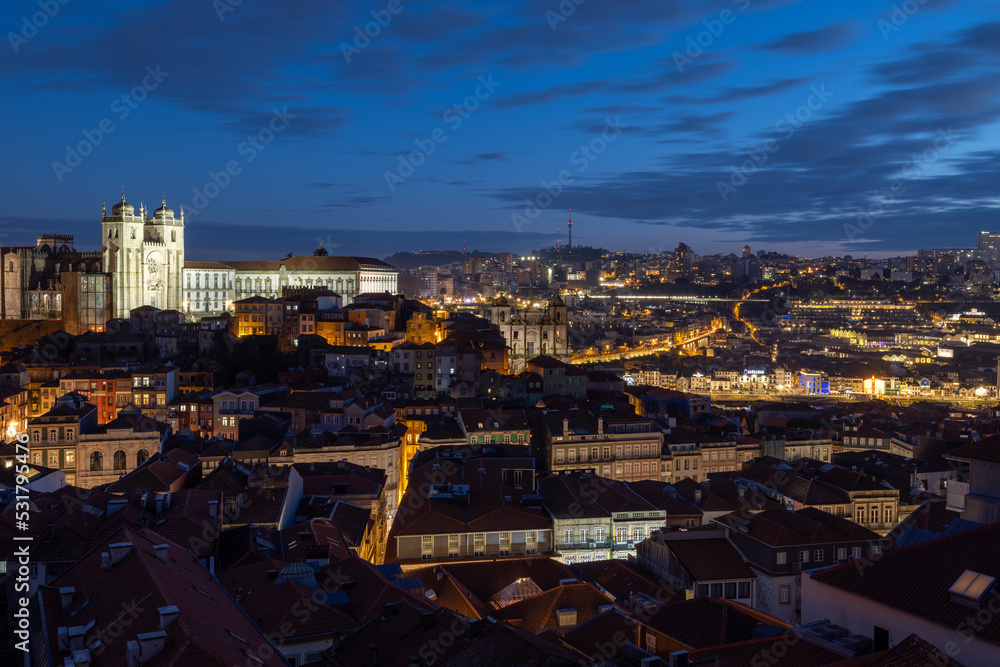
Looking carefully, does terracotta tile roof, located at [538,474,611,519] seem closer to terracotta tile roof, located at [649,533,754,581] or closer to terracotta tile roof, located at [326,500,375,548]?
terracotta tile roof, located at [649,533,754,581]

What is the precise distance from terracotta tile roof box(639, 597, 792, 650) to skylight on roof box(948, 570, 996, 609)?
2712 millimetres

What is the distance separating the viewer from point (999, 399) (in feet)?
207

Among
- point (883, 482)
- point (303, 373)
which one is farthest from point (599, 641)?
point (303, 373)

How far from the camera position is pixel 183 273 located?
184ft

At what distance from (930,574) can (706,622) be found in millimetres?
3134

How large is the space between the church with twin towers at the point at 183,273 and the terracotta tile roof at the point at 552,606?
4498 centimetres

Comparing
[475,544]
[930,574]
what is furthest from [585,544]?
[930,574]

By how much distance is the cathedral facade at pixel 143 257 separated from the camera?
51625 mm

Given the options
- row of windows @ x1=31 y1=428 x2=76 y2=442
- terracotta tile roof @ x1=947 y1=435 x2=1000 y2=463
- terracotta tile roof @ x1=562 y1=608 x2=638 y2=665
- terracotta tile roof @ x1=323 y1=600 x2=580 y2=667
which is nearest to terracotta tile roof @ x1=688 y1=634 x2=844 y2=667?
terracotta tile roof @ x1=323 y1=600 x2=580 y2=667

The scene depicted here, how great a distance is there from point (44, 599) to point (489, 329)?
39325mm

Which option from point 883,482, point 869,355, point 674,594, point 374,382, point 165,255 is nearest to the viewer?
point 674,594

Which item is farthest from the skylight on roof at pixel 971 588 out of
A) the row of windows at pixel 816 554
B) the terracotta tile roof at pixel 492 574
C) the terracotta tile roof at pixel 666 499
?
the terracotta tile roof at pixel 666 499

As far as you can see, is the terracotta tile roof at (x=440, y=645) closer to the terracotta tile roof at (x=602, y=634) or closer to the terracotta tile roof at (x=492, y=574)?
the terracotta tile roof at (x=602, y=634)

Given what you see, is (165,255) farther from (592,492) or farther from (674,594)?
(674,594)
